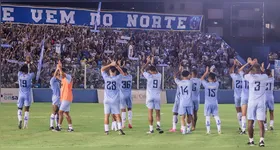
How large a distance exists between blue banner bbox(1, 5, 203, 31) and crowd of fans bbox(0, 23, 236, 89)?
53 centimetres

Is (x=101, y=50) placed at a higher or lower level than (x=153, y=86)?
higher

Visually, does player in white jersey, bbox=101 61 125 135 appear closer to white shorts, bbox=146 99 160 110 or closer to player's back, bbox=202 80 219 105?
white shorts, bbox=146 99 160 110

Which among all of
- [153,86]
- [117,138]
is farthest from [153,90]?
[117,138]

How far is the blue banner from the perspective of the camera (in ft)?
136

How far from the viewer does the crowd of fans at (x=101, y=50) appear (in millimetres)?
37062

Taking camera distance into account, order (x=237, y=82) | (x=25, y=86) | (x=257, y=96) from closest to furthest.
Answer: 1. (x=257, y=96)
2. (x=25, y=86)
3. (x=237, y=82)

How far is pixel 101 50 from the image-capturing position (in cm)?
4122

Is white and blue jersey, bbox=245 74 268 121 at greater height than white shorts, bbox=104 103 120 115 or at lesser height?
greater

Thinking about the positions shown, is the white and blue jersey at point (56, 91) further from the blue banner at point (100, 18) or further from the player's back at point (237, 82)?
the blue banner at point (100, 18)

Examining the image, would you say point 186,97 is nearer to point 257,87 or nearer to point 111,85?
point 111,85

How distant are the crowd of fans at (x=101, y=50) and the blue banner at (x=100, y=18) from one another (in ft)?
1.74

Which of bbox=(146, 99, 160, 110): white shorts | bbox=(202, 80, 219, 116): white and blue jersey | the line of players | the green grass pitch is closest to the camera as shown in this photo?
the green grass pitch

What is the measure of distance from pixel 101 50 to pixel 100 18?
10.5 feet

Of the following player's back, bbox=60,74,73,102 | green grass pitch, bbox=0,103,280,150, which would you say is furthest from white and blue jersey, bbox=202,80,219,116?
player's back, bbox=60,74,73,102
